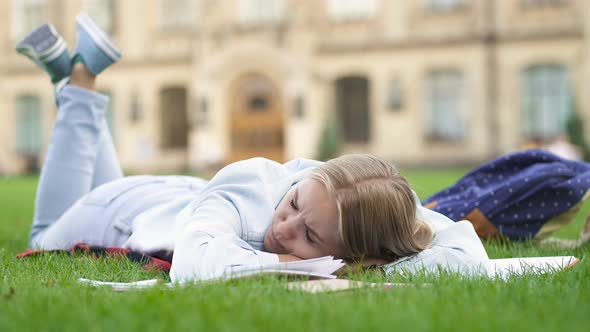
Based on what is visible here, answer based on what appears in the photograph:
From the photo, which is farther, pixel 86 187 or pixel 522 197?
pixel 86 187

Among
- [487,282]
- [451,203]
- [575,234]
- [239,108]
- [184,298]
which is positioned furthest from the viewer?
[239,108]

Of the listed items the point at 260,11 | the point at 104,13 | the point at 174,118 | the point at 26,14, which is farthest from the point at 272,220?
the point at 26,14

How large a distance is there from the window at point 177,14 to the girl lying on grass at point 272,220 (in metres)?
18.0

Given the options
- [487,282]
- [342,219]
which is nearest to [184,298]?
[342,219]

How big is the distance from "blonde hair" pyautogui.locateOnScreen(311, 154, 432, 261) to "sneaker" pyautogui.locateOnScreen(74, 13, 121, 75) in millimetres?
2062

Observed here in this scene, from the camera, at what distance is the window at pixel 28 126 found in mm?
22547

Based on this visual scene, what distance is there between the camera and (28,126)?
890 inches

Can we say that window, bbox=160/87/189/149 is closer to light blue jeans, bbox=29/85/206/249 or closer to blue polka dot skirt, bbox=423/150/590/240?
light blue jeans, bbox=29/85/206/249

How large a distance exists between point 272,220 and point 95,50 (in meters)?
2.03

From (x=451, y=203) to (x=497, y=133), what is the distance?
15.4 metres

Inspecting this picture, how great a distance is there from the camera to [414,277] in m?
2.43

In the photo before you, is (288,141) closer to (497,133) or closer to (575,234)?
(497,133)

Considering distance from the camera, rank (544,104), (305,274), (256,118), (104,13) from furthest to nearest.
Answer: (104,13)
(256,118)
(544,104)
(305,274)

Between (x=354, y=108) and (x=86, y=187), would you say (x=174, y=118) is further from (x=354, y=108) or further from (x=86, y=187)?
(x=86, y=187)
